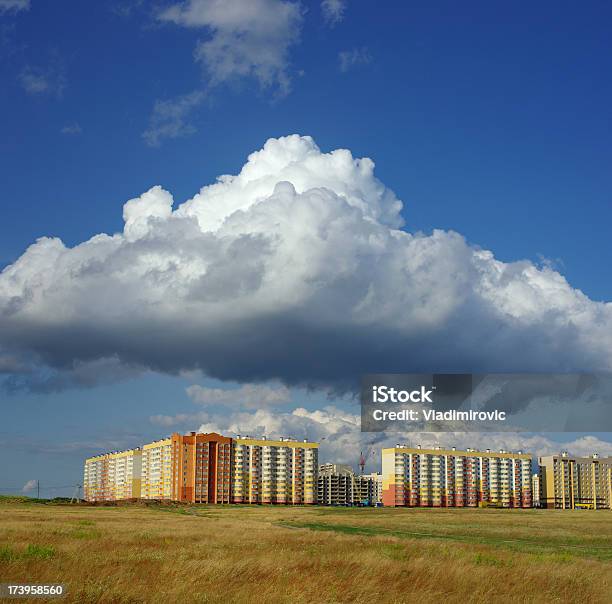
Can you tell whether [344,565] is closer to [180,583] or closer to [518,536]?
[180,583]

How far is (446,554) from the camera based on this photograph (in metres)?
32.5

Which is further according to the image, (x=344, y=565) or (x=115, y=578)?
(x=344, y=565)

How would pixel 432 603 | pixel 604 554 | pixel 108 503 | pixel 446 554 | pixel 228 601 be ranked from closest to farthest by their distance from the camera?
pixel 228 601
pixel 432 603
pixel 446 554
pixel 604 554
pixel 108 503

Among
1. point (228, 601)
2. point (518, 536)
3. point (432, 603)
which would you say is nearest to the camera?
point (228, 601)

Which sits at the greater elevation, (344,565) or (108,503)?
(344,565)

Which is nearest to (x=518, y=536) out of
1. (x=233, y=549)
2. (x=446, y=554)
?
(x=446, y=554)

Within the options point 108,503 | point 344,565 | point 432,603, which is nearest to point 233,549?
point 344,565

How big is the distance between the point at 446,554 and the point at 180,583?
662 inches

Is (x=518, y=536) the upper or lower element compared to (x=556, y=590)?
lower

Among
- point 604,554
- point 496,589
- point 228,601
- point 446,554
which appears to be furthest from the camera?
point 604,554

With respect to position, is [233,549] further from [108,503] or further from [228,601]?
[108,503]

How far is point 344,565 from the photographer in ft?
83.1

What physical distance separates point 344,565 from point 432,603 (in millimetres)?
7204

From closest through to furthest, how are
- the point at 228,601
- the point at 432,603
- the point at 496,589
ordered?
the point at 228,601, the point at 432,603, the point at 496,589
